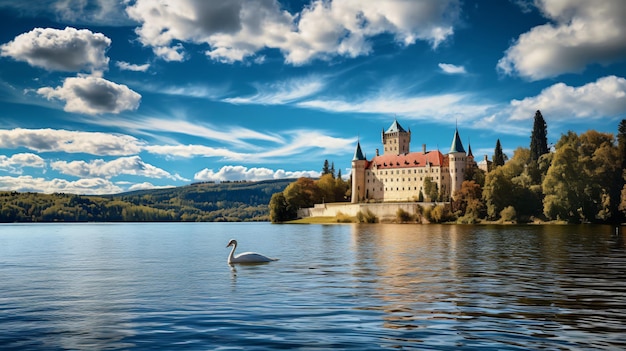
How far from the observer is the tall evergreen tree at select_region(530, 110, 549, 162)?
140 m

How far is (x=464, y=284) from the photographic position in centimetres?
2369

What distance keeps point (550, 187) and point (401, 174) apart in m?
78.1

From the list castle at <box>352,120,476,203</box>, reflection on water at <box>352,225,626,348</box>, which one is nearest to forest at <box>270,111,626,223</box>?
castle at <box>352,120,476,203</box>

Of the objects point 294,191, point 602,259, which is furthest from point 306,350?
point 294,191

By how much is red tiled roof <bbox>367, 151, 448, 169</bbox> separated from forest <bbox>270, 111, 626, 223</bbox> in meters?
17.0

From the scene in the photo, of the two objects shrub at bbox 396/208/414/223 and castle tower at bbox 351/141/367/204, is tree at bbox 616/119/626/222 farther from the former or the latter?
castle tower at bbox 351/141/367/204

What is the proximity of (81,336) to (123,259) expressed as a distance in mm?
26676

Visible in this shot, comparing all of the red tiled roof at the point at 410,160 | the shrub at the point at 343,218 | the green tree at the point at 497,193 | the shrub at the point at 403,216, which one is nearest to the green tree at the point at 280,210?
the shrub at the point at 343,218

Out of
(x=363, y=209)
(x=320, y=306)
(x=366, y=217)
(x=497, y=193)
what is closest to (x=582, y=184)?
(x=497, y=193)

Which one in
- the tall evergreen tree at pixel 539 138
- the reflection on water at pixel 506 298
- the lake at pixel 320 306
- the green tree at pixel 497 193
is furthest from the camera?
the tall evergreen tree at pixel 539 138

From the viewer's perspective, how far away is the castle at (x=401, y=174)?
173000 mm

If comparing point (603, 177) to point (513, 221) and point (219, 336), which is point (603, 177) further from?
point (219, 336)

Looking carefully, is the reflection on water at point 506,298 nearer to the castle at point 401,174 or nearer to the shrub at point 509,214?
the shrub at point 509,214

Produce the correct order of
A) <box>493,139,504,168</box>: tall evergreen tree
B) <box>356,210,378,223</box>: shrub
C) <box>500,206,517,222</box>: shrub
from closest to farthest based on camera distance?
<box>500,206,517,222</box>: shrub, <box>356,210,378,223</box>: shrub, <box>493,139,504,168</box>: tall evergreen tree
